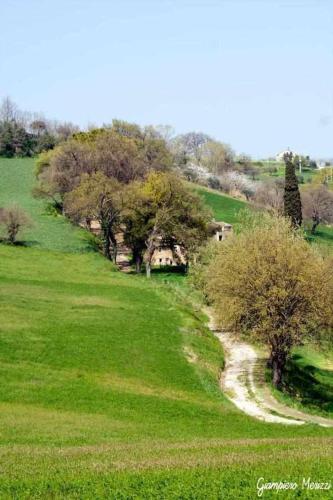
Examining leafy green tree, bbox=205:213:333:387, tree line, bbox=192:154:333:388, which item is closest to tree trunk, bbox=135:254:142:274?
tree line, bbox=192:154:333:388

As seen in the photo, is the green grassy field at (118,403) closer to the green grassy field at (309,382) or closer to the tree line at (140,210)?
the green grassy field at (309,382)

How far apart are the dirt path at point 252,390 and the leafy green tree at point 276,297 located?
2.32m

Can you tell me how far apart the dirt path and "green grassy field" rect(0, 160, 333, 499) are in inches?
58.8

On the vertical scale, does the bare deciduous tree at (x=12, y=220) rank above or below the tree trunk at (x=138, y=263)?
above

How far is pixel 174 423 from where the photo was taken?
3531 centimetres

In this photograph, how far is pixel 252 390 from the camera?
4950 cm

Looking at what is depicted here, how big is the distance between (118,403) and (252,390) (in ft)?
47.0

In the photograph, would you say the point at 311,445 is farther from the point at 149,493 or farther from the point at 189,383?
the point at 189,383

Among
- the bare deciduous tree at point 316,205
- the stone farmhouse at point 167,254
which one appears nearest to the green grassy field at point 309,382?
the stone farmhouse at point 167,254

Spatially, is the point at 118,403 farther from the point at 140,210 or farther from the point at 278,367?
the point at 140,210

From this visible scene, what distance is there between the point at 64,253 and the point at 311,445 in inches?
2839

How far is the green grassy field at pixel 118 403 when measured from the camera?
18.6m

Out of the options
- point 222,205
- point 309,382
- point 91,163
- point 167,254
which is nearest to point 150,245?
point 167,254

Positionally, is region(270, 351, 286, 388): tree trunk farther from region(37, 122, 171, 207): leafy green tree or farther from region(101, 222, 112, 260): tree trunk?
region(37, 122, 171, 207): leafy green tree
